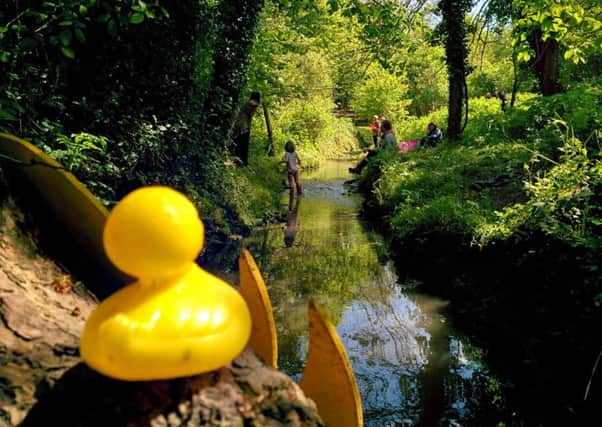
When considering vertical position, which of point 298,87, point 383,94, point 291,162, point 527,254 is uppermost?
point 383,94

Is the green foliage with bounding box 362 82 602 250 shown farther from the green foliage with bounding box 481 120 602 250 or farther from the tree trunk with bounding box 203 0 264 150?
the tree trunk with bounding box 203 0 264 150

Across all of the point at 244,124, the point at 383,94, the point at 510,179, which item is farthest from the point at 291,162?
the point at 383,94

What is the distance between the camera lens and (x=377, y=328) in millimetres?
5258

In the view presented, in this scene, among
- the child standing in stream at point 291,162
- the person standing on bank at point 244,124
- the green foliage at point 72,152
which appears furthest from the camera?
the child standing in stream at point 291,162

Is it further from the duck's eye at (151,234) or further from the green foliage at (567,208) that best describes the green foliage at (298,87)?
the duck's eye at (151,234)

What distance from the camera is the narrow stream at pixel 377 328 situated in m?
3.80

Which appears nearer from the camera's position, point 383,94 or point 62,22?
point 62,22

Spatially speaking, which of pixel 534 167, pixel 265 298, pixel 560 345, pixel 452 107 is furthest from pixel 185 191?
pixel 452 107

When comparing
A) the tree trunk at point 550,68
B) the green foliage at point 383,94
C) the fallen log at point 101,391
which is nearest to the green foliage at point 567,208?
the fallen log at point 101,391

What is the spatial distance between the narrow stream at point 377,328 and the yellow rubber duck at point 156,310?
2.85 metres

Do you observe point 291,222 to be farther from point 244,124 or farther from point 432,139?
point 432,139

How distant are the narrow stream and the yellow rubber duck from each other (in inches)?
112

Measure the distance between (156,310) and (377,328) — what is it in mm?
4416

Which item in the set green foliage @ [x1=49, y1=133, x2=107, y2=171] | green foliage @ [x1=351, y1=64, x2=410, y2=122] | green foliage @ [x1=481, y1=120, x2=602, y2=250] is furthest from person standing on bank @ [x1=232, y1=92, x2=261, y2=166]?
green foliage @ [x1=351, y1=64, x2=410, y2=122]
